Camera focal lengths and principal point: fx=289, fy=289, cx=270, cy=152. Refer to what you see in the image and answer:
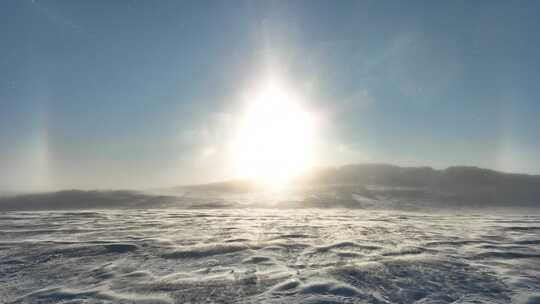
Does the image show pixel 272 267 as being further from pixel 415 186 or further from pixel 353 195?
pixel 415 186

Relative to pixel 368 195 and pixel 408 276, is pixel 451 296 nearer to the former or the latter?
pixel 408 276

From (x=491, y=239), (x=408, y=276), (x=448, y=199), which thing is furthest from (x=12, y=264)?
(x=448, y=199)

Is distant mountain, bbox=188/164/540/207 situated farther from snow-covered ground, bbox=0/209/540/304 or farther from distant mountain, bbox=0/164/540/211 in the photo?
snow-covered ground, bbox=0/209/540/304

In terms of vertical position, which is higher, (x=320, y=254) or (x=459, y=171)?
(x=459, y=171)

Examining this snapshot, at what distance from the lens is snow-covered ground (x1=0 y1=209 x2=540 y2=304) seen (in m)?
3.04

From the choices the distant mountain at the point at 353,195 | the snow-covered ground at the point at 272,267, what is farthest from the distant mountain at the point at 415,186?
the snow-covered ground at the point at 272,267

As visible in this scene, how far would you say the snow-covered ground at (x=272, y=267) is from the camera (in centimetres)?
304

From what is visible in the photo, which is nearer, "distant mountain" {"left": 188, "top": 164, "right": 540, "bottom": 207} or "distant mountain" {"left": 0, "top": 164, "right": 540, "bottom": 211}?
"distant mountain" {"left": 0, "top": 164, "right": 540, "bottom": 211}

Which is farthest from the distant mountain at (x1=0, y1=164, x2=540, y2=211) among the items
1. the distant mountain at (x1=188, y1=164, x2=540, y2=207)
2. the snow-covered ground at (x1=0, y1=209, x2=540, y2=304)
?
the snow-covered ground at (x1=0, y1=209, x2=540, y2=304)

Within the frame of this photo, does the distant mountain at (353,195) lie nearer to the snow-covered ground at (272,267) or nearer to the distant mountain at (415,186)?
the distant mountain at (415,186)

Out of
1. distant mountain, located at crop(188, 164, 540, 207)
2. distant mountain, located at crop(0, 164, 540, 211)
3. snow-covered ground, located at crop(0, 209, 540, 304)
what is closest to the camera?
snow-covered ground, located at crop(0, 209, 540, 304)

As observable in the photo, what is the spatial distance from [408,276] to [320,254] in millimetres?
1417

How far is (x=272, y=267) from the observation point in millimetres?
3961

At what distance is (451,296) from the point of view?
9.72 ft
